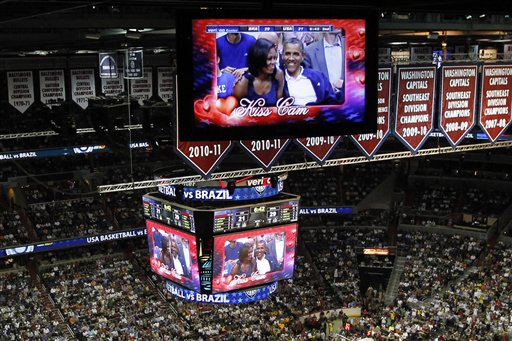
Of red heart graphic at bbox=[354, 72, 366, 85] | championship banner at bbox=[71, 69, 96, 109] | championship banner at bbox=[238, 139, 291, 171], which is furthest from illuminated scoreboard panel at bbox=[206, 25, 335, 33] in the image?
championship banner at bbox=[71, 69, 96, 109]

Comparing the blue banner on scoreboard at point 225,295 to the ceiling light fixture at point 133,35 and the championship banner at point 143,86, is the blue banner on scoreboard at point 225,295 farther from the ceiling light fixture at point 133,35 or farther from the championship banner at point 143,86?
the ceiling light fixture at point 133,35

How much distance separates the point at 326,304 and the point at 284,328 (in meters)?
3.47

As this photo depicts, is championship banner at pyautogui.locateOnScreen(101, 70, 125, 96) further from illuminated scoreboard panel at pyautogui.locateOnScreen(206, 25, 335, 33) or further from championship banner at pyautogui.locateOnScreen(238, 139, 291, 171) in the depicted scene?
illuminated scoreboard panel at pyautogui.locateOnScreen(206, 25, 335, 33)

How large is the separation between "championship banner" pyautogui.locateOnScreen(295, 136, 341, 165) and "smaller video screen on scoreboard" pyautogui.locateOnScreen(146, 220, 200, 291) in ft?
32.6

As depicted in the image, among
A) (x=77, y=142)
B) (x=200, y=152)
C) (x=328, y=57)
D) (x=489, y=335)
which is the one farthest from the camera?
(x=77, y=142)

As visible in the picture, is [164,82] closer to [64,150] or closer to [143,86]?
[143,86]

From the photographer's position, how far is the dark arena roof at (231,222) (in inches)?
735

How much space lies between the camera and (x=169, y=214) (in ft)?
69.6

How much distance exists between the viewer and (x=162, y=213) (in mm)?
21453

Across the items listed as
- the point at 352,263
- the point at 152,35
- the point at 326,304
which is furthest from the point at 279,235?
the point at 352,263

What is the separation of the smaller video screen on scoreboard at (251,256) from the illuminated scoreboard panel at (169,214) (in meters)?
0.96

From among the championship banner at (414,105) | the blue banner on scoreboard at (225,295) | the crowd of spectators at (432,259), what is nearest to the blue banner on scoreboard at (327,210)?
the crowd of spectators at (432,259)

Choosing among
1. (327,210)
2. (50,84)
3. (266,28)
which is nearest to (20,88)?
(50,84)

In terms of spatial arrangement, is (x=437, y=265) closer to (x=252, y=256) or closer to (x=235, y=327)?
(x=235, y=327)
